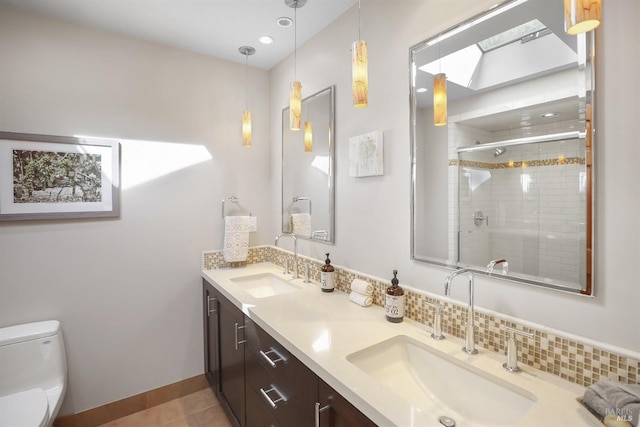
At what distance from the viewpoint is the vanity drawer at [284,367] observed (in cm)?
112

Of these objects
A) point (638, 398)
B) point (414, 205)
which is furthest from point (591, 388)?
point (414, 205)

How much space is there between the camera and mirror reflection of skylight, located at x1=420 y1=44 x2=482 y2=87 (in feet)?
4.09

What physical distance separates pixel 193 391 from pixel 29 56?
8.28 ft

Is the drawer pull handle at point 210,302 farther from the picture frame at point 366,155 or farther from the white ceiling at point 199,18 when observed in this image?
the white ceiling at point 199,18

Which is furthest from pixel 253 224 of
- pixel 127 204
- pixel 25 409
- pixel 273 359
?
pixel 25 409

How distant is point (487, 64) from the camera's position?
1.20 meters

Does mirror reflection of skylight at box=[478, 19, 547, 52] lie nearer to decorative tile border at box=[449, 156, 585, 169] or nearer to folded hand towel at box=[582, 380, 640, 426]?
decorative tile border at box=[449, 156, 585, 169]

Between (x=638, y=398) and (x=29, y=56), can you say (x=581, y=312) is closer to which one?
(x=638, y=398)

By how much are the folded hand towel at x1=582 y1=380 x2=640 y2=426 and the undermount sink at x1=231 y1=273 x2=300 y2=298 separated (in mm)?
1673

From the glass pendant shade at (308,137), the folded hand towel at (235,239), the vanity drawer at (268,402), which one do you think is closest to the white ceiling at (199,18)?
the glass pendant shade at (308,137)

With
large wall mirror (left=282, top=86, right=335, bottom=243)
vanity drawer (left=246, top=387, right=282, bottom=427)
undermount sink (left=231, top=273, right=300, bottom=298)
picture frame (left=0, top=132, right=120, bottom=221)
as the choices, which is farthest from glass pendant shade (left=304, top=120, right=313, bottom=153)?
vanity drawer (left=246, top=387, right=282, bottom=427)

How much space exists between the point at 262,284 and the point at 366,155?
1.31 m

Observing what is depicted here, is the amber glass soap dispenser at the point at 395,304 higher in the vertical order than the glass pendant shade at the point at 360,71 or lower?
lower

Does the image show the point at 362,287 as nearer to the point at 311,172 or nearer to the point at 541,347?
the point at 541,347
